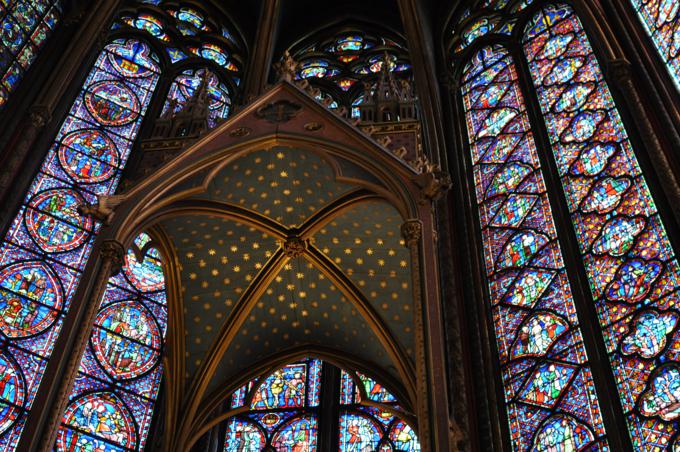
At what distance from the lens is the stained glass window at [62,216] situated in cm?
940

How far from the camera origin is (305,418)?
31.6 ft

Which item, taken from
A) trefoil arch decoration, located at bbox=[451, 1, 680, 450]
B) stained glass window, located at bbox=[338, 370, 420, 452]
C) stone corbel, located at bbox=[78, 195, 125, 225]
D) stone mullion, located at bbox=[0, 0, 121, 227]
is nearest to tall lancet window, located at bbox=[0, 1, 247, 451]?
stone mullion, located at bbox=[0, 0, 121, 227]

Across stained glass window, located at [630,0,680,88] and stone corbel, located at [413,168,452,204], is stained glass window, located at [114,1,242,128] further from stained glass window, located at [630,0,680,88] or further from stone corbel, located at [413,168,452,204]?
stained glass window, located at [630,0,680,88]

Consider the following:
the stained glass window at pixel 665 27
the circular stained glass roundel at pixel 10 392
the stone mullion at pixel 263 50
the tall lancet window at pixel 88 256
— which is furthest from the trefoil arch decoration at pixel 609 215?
the circular stained glass roundel at pixel 10 392

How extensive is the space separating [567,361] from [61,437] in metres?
5.10

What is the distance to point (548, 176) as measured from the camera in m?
10.3

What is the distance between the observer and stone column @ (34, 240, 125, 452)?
254 inches

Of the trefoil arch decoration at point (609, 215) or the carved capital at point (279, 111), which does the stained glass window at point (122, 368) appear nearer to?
the carved capital at point (279, 111)

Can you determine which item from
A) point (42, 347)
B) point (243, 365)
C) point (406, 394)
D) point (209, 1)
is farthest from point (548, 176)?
point (209, 1)

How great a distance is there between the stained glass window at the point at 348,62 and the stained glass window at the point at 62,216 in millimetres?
2685

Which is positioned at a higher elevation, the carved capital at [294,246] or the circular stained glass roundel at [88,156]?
the circular stained glass roundel at [88,156]

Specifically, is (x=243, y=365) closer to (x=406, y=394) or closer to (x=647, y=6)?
(x=406, y=394)

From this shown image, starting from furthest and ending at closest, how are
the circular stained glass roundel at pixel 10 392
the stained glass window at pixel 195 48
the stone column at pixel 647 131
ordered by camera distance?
1. the stained glass window at pixel 195 48
2. the circular stained glass roundel at pixel 10 392
3. the stone column at pixel 647 131

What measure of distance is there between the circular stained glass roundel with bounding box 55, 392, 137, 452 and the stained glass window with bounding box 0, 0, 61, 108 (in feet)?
13.2
